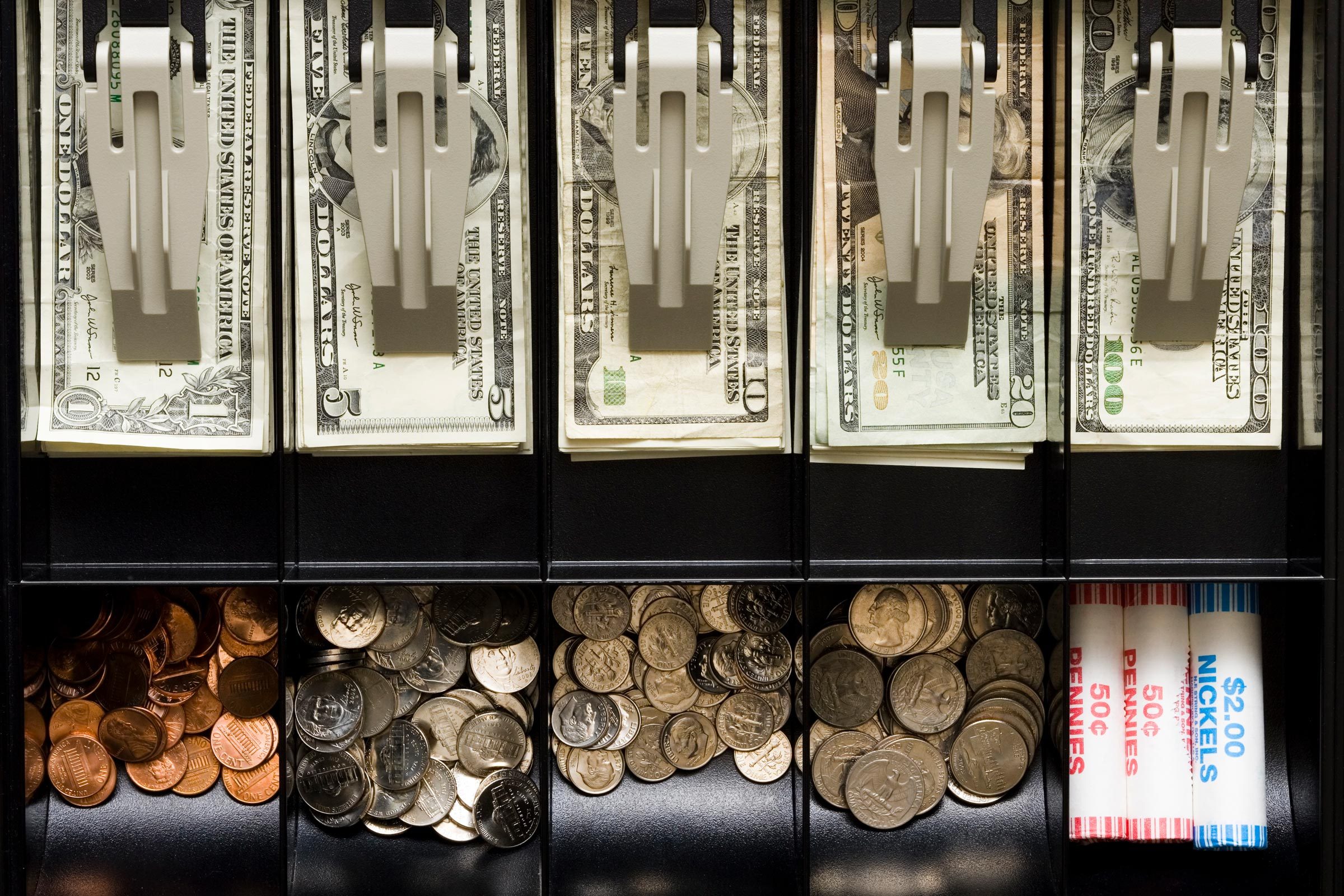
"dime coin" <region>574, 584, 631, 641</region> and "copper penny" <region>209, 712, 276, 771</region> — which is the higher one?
"dime coin" <region>574, 584, 631, 641</region>

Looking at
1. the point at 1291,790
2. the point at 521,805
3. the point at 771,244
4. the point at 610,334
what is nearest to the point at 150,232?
the point at 610,334

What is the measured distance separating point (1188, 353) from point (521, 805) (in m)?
1.48

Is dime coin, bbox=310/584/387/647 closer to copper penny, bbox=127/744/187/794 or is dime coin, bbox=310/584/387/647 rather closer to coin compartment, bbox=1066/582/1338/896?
copper penny, bbox=127/744/187/794

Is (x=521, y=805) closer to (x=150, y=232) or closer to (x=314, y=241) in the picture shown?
(x=314, y=241)

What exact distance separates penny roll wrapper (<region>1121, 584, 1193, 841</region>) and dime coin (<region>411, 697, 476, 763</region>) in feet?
4.06

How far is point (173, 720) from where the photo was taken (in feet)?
6.14

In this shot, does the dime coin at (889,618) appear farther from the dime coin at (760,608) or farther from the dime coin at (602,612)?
the dime coin at (602,612)

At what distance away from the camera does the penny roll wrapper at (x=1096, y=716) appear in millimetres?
1781

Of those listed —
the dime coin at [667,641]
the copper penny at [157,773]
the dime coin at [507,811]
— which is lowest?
the dime coin at [507,811]

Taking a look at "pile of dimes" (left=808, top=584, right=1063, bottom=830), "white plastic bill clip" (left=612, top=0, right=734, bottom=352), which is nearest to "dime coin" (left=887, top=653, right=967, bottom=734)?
"pile of dimes" (left=808, top=584, right=1063, bottom=830)

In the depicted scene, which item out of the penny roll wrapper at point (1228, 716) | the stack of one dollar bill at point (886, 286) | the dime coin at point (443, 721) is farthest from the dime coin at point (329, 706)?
the penny roll wrapper at point (1228, 716)

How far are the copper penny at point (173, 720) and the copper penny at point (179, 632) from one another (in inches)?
3.6

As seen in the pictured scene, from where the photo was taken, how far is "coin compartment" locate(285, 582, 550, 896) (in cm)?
177

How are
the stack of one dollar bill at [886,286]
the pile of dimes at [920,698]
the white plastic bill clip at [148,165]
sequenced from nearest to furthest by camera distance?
the white plastic bill clip at [148,165], the stack of one dollar bill at [886,286], the pile of dimes at [920,698]
